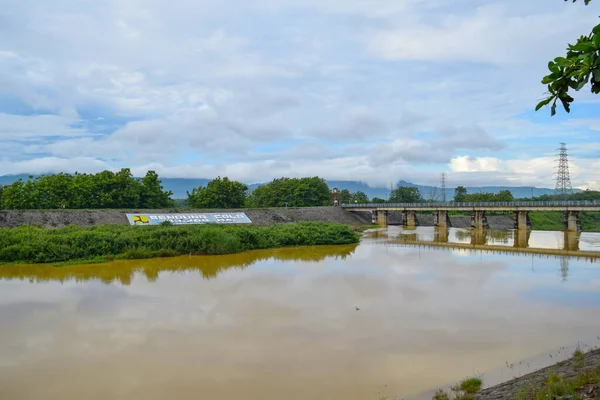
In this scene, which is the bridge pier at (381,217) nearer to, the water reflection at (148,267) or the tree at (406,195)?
the water reflection at (148,267)

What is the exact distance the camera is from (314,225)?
41062 millimetres

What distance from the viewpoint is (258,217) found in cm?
5016

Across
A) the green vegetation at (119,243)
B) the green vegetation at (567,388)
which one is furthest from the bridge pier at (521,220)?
the green vegetation at (567,388)

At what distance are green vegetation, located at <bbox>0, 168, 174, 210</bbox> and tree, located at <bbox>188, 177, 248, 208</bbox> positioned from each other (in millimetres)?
6646

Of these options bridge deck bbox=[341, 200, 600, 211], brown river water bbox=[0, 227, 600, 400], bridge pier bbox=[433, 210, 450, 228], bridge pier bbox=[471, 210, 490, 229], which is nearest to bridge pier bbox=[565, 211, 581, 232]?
bridge deck bbox=[341, 200, 600, 211]

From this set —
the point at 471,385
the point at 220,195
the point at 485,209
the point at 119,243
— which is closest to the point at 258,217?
the point at 220,195

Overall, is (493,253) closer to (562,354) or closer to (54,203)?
(562,354)

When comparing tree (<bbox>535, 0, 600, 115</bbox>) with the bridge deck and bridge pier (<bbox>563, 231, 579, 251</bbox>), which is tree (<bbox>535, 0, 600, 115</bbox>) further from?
the bridge deck

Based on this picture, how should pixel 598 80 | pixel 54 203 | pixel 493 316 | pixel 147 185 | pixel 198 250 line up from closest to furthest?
pixel 598 80 → pixel 493 316 → pixel 198 250 → pixel 54 203 → pixel 147 185

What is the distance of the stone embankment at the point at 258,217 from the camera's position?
3890 cm

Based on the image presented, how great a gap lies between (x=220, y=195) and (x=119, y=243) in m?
30.0

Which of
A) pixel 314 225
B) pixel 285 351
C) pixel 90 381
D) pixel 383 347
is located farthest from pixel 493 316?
pixel 314 225

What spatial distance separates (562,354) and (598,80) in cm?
907

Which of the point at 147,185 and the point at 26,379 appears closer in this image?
the point at 26,379
